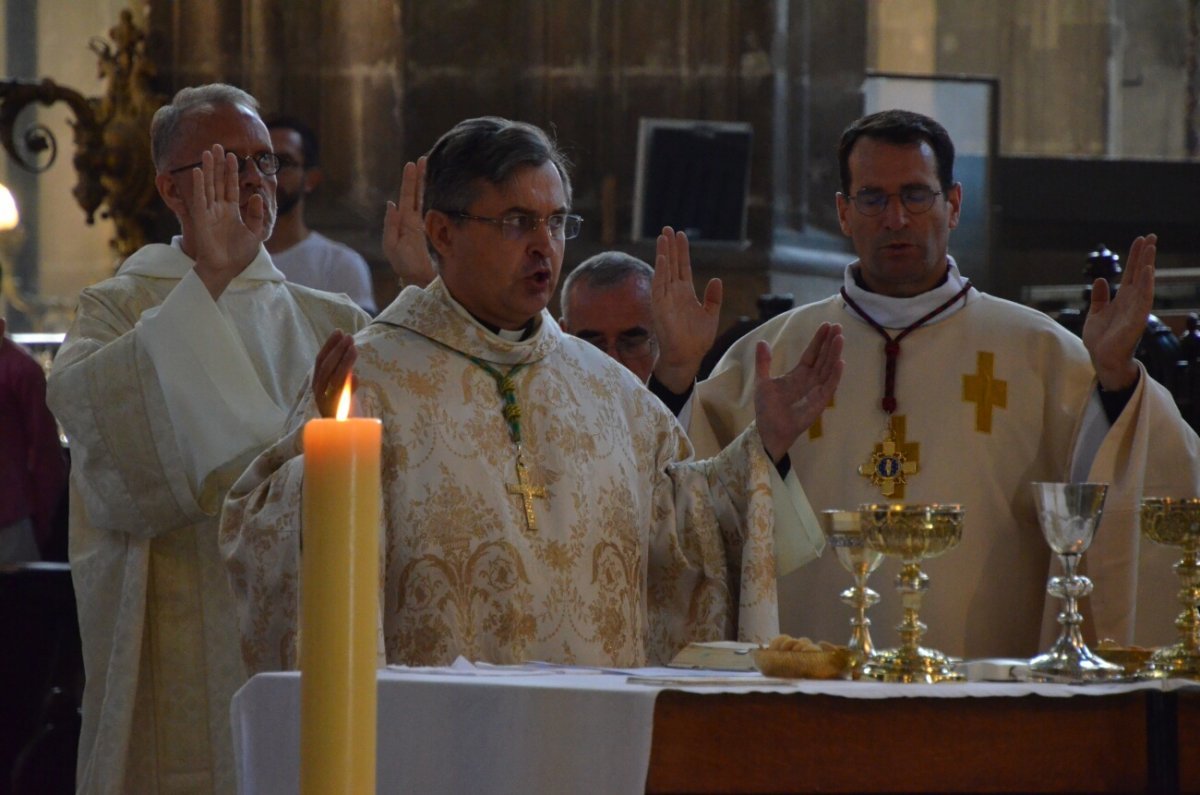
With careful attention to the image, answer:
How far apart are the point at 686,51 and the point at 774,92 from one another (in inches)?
17.2

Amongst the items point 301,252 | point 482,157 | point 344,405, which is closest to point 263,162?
point 482,157

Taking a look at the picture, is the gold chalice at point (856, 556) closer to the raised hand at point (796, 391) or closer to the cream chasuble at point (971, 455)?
the raised hand at point (796, 391)

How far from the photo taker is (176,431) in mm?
4508

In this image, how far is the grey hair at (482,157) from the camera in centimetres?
382

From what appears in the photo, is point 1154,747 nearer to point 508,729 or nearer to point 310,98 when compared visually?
point 508,729

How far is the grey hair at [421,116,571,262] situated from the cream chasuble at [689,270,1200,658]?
122cm

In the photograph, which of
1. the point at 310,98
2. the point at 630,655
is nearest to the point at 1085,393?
the point at 630,655

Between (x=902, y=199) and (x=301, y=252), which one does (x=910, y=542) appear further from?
(x=301, y=252)

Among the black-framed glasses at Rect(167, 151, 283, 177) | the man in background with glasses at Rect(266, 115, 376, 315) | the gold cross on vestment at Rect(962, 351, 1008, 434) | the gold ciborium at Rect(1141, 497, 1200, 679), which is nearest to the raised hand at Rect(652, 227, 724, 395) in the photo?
the gold cross on vestment at Rect(962, 351, 1008, 434)

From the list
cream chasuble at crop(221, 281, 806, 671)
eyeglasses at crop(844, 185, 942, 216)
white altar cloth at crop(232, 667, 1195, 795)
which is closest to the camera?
white altar cloth at crop(232, 667, 1195, 795)

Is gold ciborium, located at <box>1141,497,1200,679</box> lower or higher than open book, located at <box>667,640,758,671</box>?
higher

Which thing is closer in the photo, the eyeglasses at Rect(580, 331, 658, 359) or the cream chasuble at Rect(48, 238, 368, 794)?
the cream chasuble at Rect(48, 238, 368, 794)

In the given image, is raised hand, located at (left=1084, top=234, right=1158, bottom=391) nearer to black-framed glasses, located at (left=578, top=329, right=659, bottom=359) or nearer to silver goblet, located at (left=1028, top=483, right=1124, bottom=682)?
black-framed glasses, located at (left=578, top=329, right=659, bottom=359)

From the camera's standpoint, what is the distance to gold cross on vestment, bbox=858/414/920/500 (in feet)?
16.1
